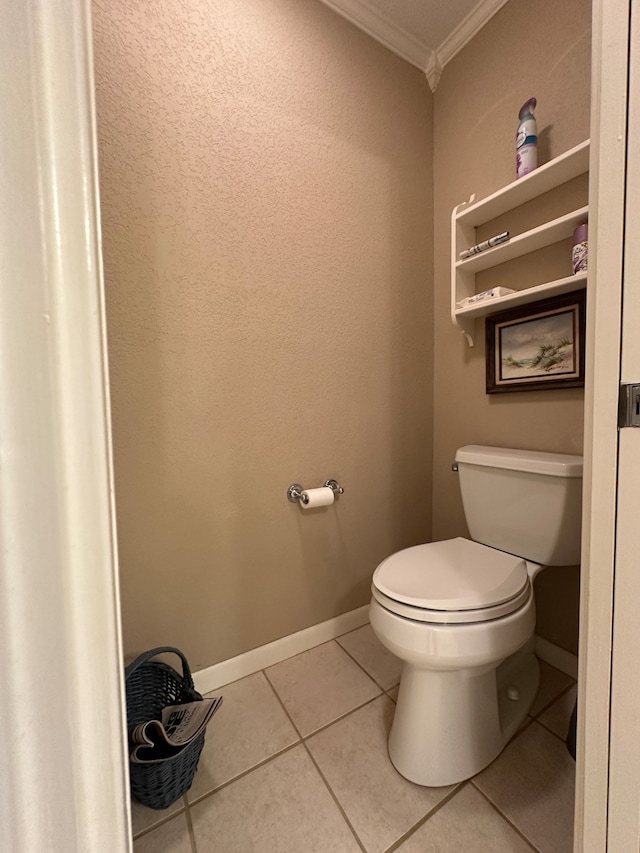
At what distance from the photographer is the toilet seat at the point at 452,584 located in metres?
0.80

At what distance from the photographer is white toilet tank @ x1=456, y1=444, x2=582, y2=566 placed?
0.98 metres

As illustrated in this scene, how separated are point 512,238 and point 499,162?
0.34 m

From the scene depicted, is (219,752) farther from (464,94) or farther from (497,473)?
(464,94)

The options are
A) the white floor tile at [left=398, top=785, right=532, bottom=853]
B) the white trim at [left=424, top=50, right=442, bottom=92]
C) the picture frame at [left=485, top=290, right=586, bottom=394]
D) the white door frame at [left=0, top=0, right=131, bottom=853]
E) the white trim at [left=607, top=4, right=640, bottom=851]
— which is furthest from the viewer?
the white trim at [left=424, top=50, right=442, bottom=92]

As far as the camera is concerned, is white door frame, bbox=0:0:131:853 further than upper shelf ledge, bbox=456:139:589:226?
No

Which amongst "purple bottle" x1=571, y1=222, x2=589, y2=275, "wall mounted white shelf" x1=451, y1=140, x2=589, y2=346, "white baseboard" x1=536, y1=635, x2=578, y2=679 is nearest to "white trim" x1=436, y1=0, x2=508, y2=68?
"wall mounted white shelf" x1=451, y1=140, x2=589, y2=346

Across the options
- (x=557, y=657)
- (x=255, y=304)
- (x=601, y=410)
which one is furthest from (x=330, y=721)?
(x=255, y=304)

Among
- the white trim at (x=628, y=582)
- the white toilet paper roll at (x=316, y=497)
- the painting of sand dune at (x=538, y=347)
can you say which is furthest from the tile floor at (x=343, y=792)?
the painting of sand dune at (x=538, y=347)

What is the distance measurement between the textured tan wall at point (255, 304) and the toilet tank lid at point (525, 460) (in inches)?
14.2

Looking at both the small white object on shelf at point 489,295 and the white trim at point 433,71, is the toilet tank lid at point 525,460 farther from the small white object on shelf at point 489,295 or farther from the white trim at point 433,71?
the white trim at point 433,71

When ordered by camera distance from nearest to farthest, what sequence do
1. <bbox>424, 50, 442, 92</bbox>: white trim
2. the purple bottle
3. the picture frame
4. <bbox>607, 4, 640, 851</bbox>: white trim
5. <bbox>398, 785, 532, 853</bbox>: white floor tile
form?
<bbox>607, 4, 640, 851</bbox>: white trim → <bbox>398, 785, 532, 853</bbox>: white floor tile → the purple bottle → the picture frame → <bbox>424, 50, 442, 92</bbox>: white trim

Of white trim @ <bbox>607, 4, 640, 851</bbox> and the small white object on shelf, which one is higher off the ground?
the small white object on shelf

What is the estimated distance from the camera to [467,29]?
133 centimetres

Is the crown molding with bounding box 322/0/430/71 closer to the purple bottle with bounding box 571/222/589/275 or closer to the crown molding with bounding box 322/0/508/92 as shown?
the crown molding with bounding box 322/0/508/92
